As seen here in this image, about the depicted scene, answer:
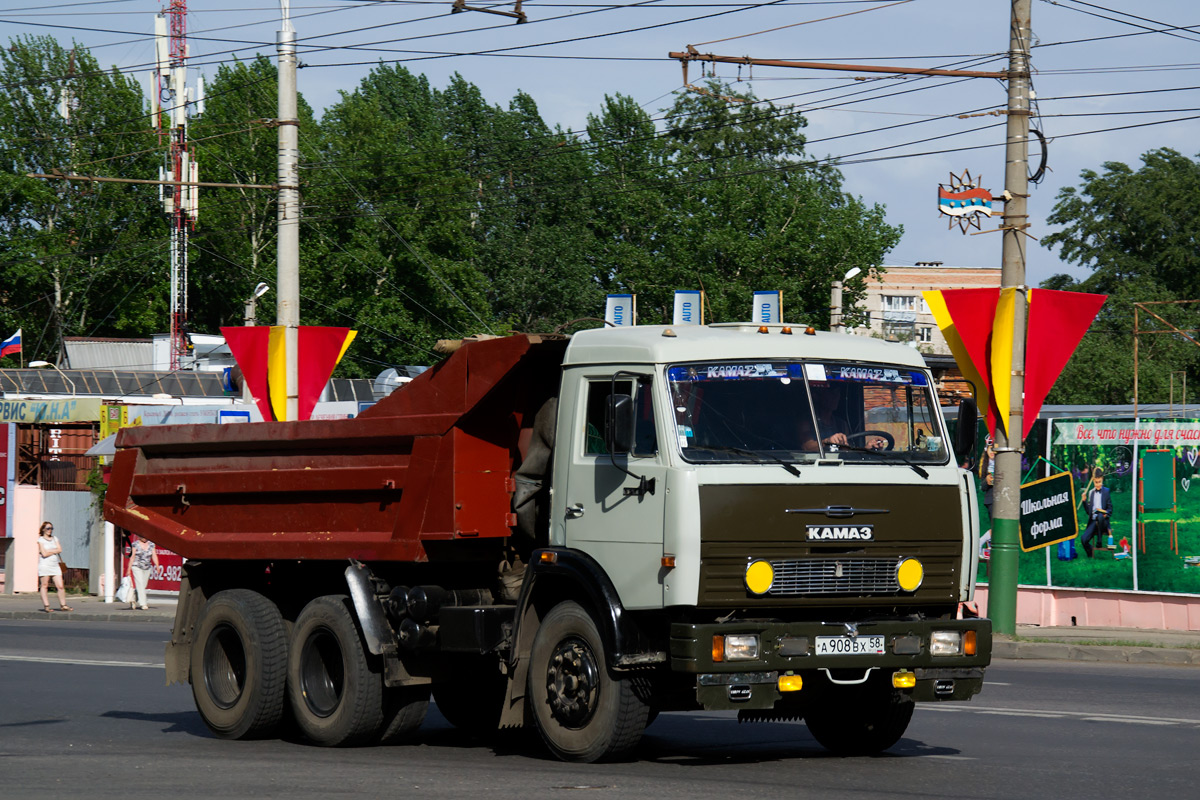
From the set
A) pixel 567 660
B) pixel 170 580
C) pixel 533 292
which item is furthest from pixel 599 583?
pixel 533 292

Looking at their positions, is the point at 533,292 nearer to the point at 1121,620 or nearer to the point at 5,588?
the point at 5,588

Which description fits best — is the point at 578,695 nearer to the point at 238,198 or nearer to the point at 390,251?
the point at 390,251

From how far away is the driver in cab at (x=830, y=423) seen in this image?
898 centimetres

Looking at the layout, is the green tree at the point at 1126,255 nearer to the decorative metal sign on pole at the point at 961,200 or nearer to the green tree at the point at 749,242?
the green tree at the point at 749,242

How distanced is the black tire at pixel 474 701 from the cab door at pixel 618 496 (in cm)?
236

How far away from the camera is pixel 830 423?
357 inches

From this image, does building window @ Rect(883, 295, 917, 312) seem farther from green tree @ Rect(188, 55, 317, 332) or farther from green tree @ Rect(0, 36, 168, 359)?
green tree @ Rect(0, 36, 168, 359)

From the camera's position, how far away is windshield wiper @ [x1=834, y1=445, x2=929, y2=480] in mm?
9016


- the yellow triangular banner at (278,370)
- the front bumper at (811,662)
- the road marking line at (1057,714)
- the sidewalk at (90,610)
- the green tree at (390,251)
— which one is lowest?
the sidewalk at (90,610)

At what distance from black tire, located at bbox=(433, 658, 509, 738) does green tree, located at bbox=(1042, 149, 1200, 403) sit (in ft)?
218

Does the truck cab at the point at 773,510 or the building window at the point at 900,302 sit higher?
the building window at the point at 900,302

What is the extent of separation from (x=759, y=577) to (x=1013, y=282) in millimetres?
11792

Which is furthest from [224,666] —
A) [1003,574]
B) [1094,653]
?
[1003,574]

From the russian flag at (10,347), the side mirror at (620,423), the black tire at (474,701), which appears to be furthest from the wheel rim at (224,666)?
the russian flag at (10,347)
